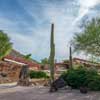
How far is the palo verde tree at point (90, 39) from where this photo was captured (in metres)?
21.8

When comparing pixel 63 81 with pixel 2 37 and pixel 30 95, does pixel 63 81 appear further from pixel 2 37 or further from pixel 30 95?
pixel 2 37

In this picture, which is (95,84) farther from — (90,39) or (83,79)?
(90,39)

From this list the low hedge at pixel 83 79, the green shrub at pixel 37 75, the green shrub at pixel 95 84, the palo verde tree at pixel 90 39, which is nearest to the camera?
the green shrub at pixel 95 84

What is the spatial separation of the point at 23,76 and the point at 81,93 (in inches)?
436

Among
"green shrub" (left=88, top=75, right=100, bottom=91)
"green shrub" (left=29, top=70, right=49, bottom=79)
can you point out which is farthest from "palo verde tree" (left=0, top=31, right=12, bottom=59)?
"green shrub" (left=88, top=75, right=100, bottom=91)

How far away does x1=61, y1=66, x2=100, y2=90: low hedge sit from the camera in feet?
55.6

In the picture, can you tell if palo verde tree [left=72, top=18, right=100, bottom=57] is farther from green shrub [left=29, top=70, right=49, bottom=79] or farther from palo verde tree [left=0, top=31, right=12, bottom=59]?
palo verde tree [left=0, top=31, right=12, bottom=59]

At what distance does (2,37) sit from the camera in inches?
1503

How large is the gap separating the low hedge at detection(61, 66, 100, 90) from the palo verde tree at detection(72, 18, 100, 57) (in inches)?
133

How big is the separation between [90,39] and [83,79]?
193 inches

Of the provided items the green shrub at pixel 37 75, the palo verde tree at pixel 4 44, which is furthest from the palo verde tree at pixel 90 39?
the palo verde tree at pixel 4 44

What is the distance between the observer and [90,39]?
2194 centimetres

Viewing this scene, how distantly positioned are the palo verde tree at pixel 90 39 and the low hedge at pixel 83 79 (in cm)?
338

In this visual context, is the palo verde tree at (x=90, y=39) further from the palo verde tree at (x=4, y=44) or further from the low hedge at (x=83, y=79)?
the palo verde tree at (x=4, y=44)
